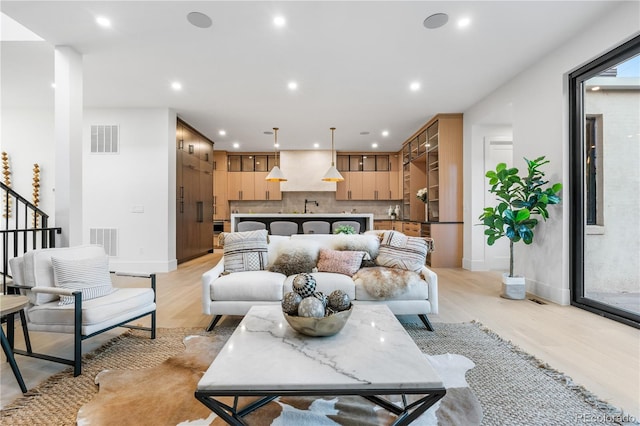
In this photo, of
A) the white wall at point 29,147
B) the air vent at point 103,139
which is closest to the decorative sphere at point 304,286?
the air vent at point 103,139

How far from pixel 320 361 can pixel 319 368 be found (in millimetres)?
57

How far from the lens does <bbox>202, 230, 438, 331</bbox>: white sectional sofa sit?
2.76m

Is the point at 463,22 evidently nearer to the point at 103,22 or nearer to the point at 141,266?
the point at 103,22

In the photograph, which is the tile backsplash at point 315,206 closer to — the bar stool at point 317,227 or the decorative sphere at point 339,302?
the bar stool at point 317,227

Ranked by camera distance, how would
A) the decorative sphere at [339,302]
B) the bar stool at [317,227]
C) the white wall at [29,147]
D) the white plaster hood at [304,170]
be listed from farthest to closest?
the white plaster hood at [304,170], the bar stool at [317,227], the white wall at [29,147], the decorative sphere at [339,302]

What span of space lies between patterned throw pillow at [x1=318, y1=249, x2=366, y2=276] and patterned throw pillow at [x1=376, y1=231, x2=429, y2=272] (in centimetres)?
23

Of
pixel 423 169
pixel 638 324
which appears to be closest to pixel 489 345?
pixel 638 324

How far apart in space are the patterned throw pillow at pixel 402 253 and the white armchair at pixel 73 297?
2137 mm

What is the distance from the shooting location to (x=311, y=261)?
3.14 metres

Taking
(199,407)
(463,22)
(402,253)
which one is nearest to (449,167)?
(463,22)

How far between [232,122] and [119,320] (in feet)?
16.2

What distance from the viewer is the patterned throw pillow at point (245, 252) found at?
3.12 m

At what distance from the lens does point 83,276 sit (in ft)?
7.78

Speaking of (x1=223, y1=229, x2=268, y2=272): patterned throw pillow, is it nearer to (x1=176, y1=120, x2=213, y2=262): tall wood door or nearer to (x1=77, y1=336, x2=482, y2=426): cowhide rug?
(x1=77, y1=336, x2=482, y2=426): cowhide rug
